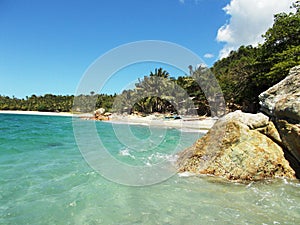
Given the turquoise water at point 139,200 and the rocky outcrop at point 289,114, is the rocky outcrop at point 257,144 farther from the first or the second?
the turquoise water at point 139,200

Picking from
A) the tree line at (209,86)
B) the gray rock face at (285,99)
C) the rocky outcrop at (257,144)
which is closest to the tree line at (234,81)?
the tree line at (209,86)

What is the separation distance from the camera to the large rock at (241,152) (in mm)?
6125

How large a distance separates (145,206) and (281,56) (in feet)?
67.3

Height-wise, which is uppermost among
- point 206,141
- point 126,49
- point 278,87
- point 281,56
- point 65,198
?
point 281,56

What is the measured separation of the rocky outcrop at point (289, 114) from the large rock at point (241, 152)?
260mm

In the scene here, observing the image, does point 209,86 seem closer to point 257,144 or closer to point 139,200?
point 257,144

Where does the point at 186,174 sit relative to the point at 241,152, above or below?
below

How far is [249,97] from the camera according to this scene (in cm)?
2706

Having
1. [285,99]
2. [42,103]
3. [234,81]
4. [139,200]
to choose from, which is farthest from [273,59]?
[42,103]

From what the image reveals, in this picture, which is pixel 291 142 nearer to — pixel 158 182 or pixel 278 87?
pixel 278 87

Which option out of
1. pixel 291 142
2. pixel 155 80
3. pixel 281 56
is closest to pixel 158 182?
pixel 291 142

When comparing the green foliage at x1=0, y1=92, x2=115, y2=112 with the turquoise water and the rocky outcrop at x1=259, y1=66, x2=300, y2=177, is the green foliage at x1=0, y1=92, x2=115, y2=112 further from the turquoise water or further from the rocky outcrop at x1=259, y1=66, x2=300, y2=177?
the rocky outcrop at x1=259, y1=66, x2=300, y2=177

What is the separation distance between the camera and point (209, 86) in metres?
41.6

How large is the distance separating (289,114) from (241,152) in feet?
5.43
